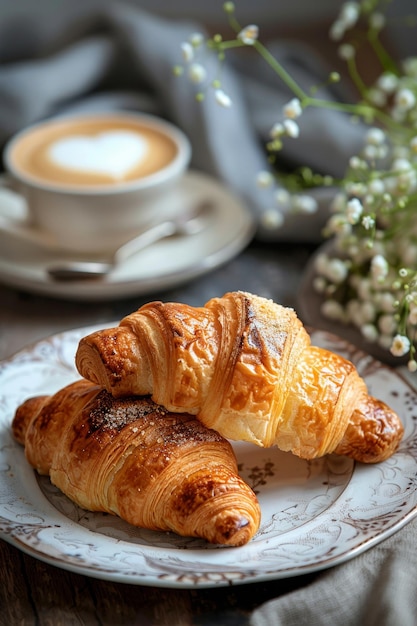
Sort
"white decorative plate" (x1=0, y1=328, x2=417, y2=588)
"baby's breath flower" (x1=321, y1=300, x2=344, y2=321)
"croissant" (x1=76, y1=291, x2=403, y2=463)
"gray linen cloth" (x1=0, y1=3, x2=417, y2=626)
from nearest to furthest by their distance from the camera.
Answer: "white decorative plate" (x1=0, y1=328, x2=417, y2=588) → "croissant" (x1=76, y1=291, x2=403, y2=463) → "baby's breath flower" (x1=321, y1=300, x2=344, y2=321) → "gray linen cloth" (x1=0, y1=3, x2=417, y2=626)

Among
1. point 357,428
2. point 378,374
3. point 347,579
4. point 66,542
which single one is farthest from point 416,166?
point 66,542

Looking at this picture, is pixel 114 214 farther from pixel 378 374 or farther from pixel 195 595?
pixel 195 595

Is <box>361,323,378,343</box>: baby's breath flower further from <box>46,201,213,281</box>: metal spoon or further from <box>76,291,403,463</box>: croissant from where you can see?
<box>46,201,213,281</box>: metal spoon

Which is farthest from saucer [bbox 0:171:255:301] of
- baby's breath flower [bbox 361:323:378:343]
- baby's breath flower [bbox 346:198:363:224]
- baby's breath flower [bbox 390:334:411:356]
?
baby's breath flower [bbox 390:334:411:356]

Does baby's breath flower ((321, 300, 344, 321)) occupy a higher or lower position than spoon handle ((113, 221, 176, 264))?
lower

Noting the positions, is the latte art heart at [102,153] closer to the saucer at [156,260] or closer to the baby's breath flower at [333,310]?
the saucer at [156,260]

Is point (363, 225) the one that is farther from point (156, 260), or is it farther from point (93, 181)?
point (93, 181)
